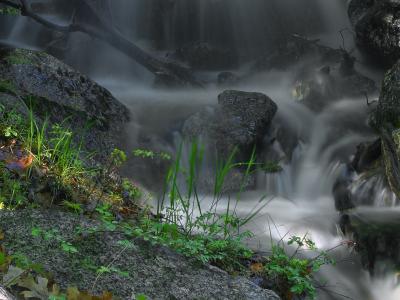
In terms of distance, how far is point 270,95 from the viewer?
401 inches

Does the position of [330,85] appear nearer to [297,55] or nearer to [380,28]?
[380,28]

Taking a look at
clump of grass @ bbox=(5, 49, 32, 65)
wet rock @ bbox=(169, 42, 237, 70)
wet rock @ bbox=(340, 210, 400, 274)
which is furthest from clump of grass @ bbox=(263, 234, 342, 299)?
wet rock @ bbox=(169, 42, 237, 70)

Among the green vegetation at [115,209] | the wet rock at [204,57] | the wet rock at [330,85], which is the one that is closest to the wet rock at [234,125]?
the wet rock at [330,85]

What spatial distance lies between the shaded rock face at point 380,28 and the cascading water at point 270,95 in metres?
1.39

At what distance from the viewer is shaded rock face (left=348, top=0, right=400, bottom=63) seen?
940 cm

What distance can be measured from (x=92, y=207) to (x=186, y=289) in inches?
50.9

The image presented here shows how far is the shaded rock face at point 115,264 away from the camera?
1973 millimetres

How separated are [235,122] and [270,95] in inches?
114

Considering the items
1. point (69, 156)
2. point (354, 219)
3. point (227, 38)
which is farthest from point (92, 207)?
point (227, 38)

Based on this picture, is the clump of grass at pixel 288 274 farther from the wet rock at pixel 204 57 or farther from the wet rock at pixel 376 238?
the wet rock at pixel 204 57

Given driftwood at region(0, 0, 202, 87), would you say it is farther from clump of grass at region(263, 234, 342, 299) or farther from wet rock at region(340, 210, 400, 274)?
clump of grass at region(263, 234, 342, 299)

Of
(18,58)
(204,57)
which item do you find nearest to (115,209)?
(18,58)

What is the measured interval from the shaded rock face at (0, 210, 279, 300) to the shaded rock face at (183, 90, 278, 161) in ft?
16.1

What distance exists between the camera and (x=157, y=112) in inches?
344
